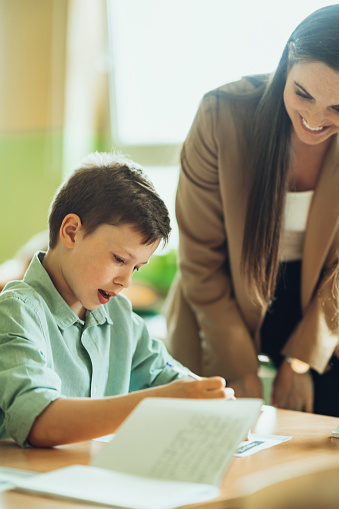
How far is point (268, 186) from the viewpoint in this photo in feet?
5.02

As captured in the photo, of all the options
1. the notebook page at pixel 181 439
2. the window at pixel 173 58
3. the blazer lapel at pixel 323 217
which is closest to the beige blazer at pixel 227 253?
the blazer lapel at pixel 323 217

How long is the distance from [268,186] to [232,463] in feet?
2.53

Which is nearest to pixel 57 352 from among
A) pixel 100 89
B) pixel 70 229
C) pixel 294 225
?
pixel 70 229

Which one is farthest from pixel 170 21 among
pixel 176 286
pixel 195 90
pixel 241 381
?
pixel 241 381

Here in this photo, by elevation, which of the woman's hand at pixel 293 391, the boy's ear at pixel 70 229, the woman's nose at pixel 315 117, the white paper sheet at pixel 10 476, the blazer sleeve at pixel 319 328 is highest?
the woman's nose at pixel 315 117

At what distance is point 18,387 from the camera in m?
0.96

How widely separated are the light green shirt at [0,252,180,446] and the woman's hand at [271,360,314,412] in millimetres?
446

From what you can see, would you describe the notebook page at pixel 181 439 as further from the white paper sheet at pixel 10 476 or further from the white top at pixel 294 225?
the white top at pixel 294 225

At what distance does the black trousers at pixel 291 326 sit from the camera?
1.69 metres

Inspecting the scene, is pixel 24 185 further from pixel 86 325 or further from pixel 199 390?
pixel 199 390

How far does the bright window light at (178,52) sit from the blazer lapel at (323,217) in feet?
3.74

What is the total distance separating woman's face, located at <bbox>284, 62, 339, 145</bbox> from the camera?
1.29 meters

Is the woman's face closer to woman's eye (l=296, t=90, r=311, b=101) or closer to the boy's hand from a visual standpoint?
woman's eye (l=296, t=90, r=311, b=101)

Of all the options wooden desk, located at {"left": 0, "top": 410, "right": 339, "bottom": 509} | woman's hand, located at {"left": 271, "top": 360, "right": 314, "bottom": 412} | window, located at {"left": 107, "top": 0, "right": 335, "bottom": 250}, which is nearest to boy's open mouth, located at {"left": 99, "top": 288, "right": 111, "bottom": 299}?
wooden desk, located at {"left": 0, "top": 410, "right": 339, "bottom": 509}
